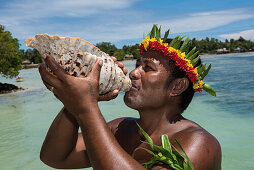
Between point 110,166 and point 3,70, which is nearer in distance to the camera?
point 110,166

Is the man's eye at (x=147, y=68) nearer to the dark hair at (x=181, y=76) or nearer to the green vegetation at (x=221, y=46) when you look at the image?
the dark hair at (x=181, y=76)

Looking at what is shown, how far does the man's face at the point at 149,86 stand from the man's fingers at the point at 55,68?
623 millimetres

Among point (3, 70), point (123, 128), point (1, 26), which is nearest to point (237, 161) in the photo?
point (123, 128)

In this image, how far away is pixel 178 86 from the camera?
6.55ft

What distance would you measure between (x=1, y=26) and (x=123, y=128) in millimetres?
22268

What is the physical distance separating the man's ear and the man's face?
0.18 ft

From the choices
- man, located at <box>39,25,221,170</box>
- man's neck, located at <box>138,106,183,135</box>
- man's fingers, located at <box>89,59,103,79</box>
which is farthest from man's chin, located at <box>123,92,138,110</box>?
man's fingers, located at <box>89,59,103,79</box>

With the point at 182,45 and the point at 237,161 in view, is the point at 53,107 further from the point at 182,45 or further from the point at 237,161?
the point at 182,45

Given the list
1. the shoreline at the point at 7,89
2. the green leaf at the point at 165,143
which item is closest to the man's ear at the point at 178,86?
the green leaf at the point at 165,143

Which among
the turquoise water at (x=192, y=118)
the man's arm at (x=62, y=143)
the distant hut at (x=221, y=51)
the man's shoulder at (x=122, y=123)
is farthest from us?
the distant hut at (x=221, y=51)

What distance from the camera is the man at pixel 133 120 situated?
1388mm

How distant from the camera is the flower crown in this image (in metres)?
1.97

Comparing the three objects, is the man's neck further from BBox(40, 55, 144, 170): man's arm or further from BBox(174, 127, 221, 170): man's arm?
BBox(40, 55, 144, 170): man's arm

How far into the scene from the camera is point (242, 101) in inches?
507
